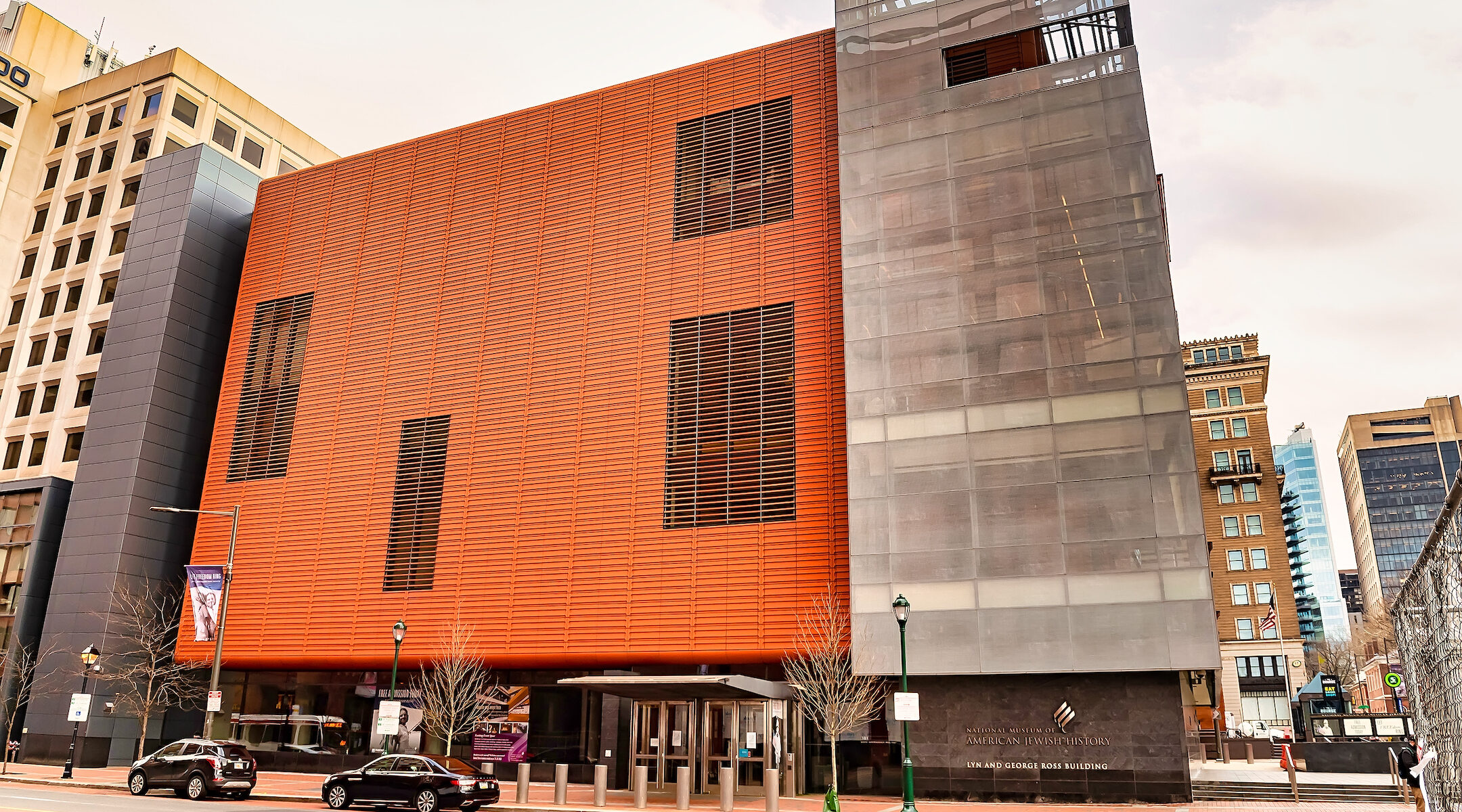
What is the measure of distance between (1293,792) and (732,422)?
859 inches

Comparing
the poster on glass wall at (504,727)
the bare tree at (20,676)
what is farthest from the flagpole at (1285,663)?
the bare tree at (20,676)

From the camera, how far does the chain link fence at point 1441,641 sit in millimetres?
7215

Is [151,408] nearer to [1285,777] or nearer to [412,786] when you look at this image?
[412,786]

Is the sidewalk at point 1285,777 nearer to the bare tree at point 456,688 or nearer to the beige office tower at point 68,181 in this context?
the bare tree at point 456,688

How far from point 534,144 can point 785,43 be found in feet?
41.8

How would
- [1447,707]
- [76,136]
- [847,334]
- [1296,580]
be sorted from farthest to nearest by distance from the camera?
[1296,580], [76,136], [847,334], [1447,707]

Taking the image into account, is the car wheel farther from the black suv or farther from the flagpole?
the flagpole

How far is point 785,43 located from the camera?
41500 millimetres

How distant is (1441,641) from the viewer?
311 inches

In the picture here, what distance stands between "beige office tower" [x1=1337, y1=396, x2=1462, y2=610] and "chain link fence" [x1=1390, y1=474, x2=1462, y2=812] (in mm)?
211439

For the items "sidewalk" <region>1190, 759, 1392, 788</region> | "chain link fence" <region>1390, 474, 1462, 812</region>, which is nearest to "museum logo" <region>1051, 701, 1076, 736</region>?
"sidewalk" <region>1190, 759, 1392, 788</region>

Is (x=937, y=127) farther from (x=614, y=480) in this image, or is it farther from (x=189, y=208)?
(x=189, y=208)

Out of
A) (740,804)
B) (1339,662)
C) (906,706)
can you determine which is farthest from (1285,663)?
(906,706)

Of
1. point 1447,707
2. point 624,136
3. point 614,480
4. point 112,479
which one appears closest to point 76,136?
point 112,479
